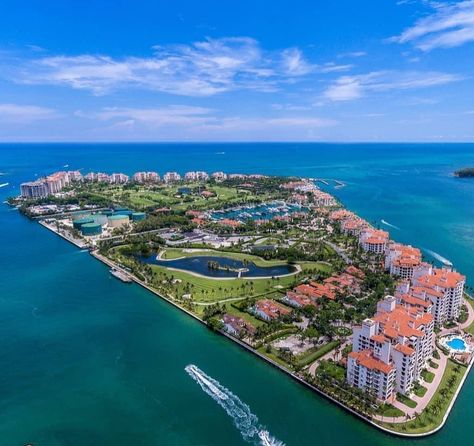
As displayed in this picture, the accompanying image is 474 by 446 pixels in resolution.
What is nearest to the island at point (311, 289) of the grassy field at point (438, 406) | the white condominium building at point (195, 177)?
the grassy field at point (438, 406)

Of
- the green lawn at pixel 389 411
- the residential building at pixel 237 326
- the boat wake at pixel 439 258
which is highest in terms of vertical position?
the boat wake at pixel 439 258

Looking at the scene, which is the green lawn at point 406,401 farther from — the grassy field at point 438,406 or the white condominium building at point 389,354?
the grassy field at point 438,406

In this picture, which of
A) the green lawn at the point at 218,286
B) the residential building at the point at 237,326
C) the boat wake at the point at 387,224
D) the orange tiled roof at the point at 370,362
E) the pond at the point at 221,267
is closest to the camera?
the orange tiled roof at the point at 370,362

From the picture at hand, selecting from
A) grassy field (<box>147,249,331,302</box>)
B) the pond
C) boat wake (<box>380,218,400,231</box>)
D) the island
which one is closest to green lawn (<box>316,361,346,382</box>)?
the island

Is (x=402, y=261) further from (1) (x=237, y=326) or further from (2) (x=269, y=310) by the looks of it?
(1) (x=237, y=326)

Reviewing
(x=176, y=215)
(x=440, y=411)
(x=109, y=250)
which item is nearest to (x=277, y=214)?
(x=176, y=215)
